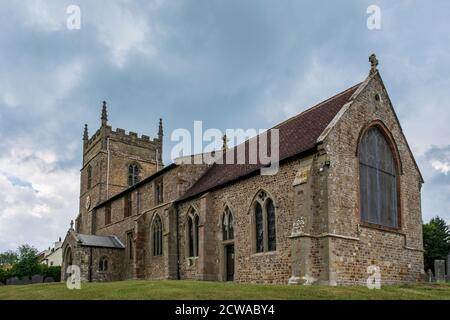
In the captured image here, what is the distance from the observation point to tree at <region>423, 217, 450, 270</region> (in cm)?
4559

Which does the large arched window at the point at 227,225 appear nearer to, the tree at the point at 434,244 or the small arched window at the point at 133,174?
the small arched window at the point at 133,174

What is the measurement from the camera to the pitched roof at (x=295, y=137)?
74.1ft

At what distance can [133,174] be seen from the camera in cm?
5088

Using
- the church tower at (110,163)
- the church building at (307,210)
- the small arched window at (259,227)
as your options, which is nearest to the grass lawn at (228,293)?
the church building at (307,210)

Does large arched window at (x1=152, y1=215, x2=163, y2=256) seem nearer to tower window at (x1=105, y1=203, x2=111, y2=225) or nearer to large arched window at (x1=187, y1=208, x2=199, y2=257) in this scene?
large arched window at (x1=187, y1=208, x2=199, y2=257)

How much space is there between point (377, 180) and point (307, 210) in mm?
4972

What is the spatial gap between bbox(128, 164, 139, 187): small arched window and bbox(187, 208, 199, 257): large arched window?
73.0 ft

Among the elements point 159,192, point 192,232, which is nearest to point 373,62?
point 192,232

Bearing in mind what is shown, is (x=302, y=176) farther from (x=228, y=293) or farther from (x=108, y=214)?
(x=108, y=214)

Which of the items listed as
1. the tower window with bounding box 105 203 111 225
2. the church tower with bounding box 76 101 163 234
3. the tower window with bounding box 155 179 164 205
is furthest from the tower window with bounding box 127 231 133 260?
the church tower with bounding box 76 101 163 234

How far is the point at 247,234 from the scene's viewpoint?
24031 millimetres

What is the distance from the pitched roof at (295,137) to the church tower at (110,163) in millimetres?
19860

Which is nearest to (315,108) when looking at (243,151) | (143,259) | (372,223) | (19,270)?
(243,151)
